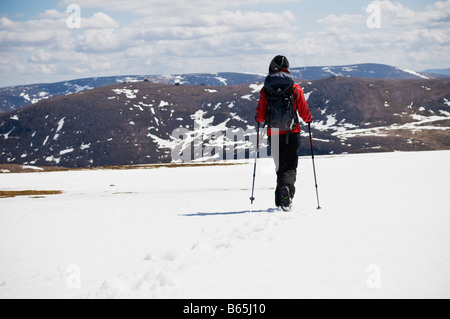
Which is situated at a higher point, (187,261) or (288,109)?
(288,109)

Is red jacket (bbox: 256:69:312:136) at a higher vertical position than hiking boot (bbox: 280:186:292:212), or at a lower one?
higher

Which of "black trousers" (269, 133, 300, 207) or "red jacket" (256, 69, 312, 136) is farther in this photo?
"black trousers" (269, 133, 300, 207)

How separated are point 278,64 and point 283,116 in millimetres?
1533

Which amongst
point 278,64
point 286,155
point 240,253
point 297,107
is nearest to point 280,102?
point 297,107

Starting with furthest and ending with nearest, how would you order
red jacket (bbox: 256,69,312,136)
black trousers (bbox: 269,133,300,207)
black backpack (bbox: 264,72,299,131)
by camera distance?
black trousers (bbox: 269,133,300,207) → red jacket (bbox: 256,69,312,136) → black backpack (bbox: 264,72,299,131)

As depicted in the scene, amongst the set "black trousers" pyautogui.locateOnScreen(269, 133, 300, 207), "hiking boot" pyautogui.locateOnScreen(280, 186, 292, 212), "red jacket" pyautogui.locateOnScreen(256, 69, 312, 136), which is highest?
"red jacket" pyautogui.locateOnScreen(256, 69, 312, 136)

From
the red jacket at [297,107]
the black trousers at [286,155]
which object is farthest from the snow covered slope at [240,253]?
the red jacket at [297,107]

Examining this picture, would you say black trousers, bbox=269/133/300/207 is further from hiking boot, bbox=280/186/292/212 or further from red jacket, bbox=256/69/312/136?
hiking boot, bbox=280/186/292/212

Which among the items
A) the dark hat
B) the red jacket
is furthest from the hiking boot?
the dark hat

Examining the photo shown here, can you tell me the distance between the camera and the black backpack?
12000 millimetres
